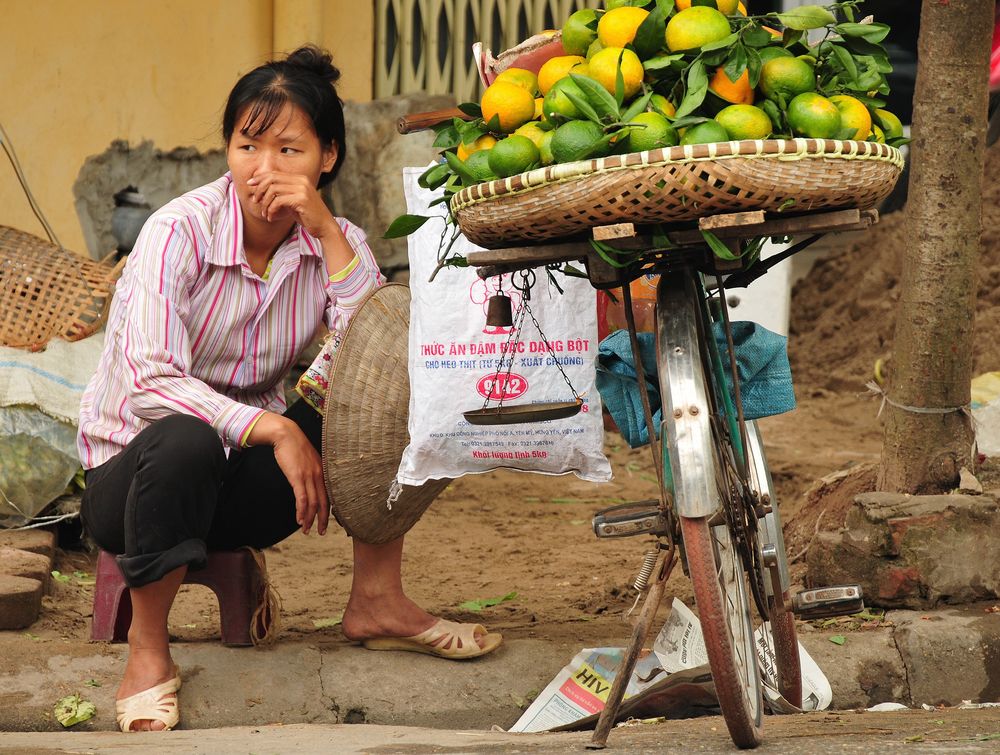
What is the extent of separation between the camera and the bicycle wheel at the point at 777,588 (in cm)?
246

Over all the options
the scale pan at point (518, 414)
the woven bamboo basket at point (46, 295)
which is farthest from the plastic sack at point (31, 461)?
the scale pan at point (518, 414)

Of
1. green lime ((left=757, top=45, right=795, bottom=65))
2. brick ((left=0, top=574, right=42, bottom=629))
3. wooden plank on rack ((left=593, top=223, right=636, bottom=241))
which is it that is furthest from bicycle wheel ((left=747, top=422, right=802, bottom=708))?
brick ((left=0, top=574, right=42, bottom=629))

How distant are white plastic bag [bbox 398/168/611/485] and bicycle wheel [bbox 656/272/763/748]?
0.50 metres

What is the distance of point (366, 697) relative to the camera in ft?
9.47

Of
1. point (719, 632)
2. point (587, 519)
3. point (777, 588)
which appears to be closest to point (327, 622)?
point (777, 588)

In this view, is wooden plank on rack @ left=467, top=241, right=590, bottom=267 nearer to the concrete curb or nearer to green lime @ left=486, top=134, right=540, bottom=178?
green lime @ left=486, top=134, right=540, bottom=178

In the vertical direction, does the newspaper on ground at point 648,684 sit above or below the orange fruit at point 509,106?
below

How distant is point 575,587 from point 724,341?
1.41m

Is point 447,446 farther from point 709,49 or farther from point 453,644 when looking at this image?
point 709,49

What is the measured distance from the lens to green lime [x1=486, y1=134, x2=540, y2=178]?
6.84 ft

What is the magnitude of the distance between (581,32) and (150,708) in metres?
1.66

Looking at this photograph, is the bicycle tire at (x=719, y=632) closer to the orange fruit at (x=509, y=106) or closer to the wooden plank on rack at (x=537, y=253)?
the wooden plank on rack at (x=537, y=253)

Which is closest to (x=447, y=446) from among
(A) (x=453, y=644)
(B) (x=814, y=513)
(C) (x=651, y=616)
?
(A) (x=453, y=644)

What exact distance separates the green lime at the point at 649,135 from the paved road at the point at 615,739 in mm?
1022
